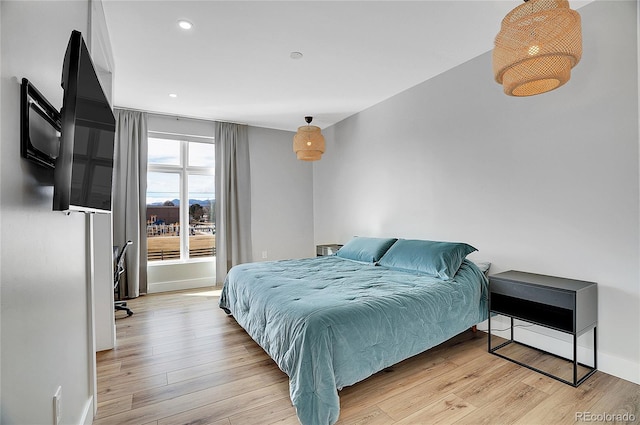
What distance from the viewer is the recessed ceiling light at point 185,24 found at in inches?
98.3

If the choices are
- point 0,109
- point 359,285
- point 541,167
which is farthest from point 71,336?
point 541,167

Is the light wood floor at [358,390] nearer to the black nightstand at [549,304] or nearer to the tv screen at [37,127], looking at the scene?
the black nightstand at [549,304]

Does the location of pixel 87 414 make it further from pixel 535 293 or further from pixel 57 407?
pixel 535 293

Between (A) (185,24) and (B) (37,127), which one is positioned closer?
(B) (37,127)

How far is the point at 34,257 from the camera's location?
3.62 ft

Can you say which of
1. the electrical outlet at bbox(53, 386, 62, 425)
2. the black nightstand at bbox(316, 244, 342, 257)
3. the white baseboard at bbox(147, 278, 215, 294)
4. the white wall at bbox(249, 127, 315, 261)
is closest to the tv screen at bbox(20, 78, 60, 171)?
the electrical outlet at bbox(53, 386, 62, 425)

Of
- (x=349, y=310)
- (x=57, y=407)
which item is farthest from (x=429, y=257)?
(x=57, y=407)

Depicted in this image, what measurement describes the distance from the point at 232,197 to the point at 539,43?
441 cm

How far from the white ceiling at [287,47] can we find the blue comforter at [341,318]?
6.97 feet

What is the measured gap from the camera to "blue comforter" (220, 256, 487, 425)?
5.70 ft

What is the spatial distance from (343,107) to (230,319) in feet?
10.7

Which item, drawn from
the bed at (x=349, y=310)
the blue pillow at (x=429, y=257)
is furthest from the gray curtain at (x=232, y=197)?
the blue pillow at (x=429, y=257)

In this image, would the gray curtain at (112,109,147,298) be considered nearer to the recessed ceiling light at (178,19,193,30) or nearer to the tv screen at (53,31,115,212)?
the recessed ceiling light at (178,19,193,30)

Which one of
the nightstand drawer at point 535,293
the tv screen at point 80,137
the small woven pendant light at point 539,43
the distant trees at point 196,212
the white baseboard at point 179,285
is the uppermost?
the small woven pendant light at point 539,43
